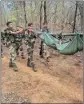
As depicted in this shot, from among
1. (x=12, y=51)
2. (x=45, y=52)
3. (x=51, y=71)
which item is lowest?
(x=51, y=71)

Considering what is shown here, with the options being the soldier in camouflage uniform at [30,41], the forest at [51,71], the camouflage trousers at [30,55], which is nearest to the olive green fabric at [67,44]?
the forest at [51,71]

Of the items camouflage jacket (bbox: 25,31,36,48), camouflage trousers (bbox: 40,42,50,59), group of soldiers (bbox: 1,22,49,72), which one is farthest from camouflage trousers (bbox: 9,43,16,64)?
camouflage trousers (bbox: 40,42,50,59)

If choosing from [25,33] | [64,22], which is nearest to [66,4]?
[64,22]

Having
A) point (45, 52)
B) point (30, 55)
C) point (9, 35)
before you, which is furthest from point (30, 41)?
point (45, 52)

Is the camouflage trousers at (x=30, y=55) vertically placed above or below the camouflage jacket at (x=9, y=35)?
below

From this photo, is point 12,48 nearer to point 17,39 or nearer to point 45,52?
point 17,39

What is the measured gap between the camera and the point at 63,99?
2.40 m

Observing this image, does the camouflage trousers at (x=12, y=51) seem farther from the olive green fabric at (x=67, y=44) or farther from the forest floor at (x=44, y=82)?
the olive green fabric at (x=67, y=44)

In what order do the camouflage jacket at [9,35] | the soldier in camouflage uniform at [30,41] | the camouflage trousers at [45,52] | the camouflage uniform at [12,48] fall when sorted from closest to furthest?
the camouflage jacket at [9,35]
the camouflage uniform at [12,48]
the soldier in camouflage uniform at [30,41]
the camouflage trousers at [45,52]

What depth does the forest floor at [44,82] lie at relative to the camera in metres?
2.39

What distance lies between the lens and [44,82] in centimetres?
272

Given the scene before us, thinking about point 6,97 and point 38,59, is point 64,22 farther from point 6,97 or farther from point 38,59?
point 6,97

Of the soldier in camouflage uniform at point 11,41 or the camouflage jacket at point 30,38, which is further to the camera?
the camouflage jacket at point 30,38

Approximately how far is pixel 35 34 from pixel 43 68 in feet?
1.35
